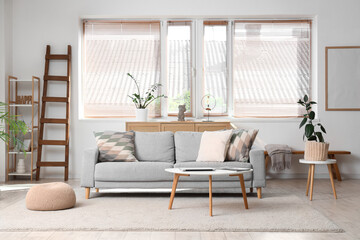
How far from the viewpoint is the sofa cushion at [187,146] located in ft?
17.9

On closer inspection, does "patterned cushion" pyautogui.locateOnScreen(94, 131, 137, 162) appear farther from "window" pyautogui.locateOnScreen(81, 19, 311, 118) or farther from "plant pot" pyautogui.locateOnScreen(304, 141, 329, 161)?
"plant pot" pyautogui.locateOnScreen(304, 141, 329, 161)

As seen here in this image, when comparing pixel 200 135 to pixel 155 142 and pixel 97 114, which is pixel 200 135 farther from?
pixel 97 114

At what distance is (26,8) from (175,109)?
289cm

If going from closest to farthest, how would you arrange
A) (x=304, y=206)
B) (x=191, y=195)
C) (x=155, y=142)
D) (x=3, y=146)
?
(x=304, y=206) < (x=191, y=195) < (x=155, y=142) < (x=3, y=146)

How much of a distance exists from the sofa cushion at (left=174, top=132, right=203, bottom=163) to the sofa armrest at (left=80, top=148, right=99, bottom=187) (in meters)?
1.05

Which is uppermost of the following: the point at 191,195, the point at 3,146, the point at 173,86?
the point at 173,86

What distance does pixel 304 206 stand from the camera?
14.7 feet

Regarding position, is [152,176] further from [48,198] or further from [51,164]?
[51,164]

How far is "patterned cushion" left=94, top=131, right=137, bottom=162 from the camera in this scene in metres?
5.23

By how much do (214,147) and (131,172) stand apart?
40.3 inches

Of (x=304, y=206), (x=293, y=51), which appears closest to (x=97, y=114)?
(x=293, y=51)

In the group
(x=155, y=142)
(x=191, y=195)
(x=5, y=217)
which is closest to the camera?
(x=5, y=217)

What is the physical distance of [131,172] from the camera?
4941 mm

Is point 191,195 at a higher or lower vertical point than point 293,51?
lower
